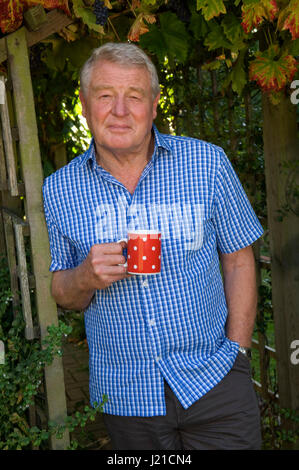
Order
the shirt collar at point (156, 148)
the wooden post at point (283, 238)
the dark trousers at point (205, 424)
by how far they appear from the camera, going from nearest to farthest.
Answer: the dark trousers at point (205, 424), the shirt collar at point (156, 148), the wooden post at point (283, 238)

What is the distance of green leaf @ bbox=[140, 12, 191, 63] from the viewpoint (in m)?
2.56

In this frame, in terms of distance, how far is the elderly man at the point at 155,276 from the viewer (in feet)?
6.62

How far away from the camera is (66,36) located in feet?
8.10

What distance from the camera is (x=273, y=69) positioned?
246cm

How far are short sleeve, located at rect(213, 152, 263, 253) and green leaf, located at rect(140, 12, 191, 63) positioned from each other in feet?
2.56

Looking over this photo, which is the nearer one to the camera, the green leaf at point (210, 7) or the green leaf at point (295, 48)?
the green leaf at point (210, 7)

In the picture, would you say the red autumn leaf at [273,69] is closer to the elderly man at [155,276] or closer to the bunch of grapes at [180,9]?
the bunch of grapes at [180,9]

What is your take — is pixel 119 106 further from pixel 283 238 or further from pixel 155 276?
pixel 283 238

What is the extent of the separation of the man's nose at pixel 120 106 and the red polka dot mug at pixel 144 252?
1.62ft

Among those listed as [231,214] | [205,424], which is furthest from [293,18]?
[205,424]

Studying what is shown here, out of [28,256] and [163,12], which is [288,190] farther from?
[28,256]

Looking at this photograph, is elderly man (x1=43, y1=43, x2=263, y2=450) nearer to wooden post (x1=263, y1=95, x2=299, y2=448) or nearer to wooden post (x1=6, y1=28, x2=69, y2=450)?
wooden post (x1=6, y1=28, x2=69, y2=450)

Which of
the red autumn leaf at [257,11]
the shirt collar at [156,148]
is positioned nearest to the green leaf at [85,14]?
the shirt collar at [156,148]
